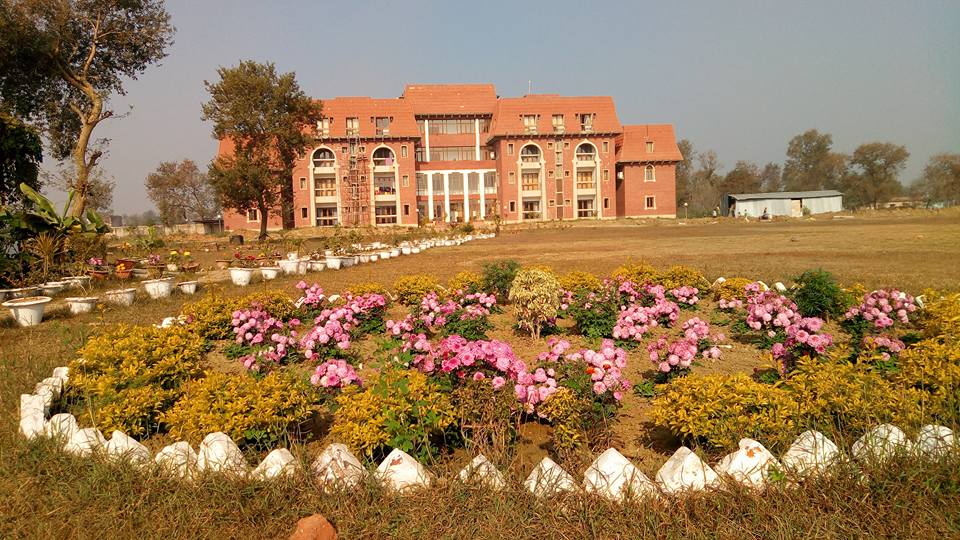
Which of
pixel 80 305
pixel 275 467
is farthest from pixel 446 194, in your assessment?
pixel 275 467

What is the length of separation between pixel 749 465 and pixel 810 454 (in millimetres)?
312

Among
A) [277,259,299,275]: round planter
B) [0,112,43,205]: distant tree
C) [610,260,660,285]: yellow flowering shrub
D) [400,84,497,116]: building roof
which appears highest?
[400,84,497,116]: building roof

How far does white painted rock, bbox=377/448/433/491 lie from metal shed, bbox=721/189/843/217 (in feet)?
191

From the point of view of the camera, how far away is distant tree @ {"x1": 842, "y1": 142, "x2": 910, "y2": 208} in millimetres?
67438

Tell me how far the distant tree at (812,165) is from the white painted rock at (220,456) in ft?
291

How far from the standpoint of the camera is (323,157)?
47812 millimetres

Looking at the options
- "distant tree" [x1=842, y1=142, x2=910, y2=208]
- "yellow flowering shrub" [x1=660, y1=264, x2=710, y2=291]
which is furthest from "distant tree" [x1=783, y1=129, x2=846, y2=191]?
"yellow flowering shrub" [x1=660, y1=264, x2=710, y2=291]

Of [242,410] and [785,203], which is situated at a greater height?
[785,203]

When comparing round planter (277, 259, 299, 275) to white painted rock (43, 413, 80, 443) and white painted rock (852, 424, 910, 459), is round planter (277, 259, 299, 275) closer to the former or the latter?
white painted rock (43, 413, 80, 443)

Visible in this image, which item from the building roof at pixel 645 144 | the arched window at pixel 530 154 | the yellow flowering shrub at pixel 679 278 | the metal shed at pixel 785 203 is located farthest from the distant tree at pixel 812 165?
Answer: the yellow flowering shrub at pixel 679 278

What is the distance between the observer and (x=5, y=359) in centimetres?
474

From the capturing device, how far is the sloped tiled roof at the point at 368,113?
4766 cm

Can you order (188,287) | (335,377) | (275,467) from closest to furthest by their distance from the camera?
(275,467)
(335,377)
(188,287)

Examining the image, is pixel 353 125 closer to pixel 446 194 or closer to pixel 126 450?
pixel 446 194
